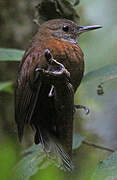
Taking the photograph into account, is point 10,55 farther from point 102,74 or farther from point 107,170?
point 107,170

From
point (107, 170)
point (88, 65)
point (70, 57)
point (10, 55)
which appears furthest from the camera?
point (88, 65)

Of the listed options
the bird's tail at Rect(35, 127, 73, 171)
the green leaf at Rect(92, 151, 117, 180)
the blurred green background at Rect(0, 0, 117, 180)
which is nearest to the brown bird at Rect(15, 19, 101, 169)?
the bird's tail at Rect(35, 127, 73, 171)

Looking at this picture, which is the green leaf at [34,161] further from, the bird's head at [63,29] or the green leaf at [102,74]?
the bird's head at [63,29]

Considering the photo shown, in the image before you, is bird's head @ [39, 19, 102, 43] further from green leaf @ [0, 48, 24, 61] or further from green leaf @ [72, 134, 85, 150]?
green leaf @ [72, 134, 85, 150]

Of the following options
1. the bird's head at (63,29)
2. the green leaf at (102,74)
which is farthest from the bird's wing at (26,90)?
the bird's head at (63,29)

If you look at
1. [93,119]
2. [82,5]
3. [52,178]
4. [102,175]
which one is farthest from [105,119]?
[52,178]

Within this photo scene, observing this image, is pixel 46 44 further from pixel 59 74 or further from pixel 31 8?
pixel 31 8

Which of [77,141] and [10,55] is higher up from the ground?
[10,55]

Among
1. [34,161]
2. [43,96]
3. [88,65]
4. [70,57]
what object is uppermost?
[70,57]

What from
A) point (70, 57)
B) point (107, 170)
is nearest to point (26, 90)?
point (70, 57)
